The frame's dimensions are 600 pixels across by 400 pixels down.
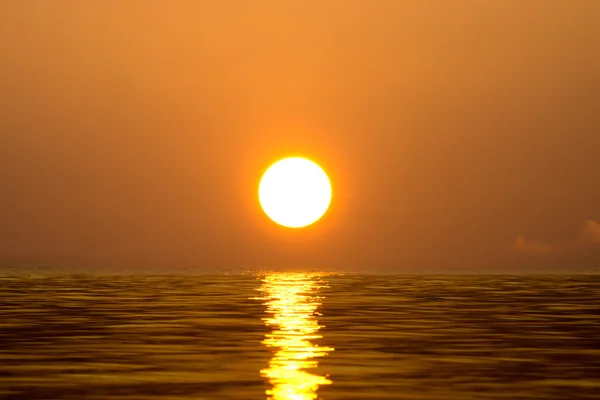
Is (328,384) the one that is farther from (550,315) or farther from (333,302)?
(333,302)

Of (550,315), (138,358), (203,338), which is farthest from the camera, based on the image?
→ (550,315)

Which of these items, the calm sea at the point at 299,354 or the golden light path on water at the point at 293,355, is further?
the calm sea at the point at 299,354

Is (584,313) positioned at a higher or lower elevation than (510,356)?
higher

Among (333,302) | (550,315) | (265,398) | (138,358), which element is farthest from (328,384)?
(333,302)

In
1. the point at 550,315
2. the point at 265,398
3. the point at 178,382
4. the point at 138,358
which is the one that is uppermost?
the point at 550,315

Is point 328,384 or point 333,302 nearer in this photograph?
point 328,384

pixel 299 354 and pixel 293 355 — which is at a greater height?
pixel 299 354

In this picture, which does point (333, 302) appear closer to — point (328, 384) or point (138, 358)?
point (138, 358)

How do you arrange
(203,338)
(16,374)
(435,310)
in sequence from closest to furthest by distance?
(16,374), (203,338), (435,310)

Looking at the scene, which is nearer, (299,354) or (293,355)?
(293,355)

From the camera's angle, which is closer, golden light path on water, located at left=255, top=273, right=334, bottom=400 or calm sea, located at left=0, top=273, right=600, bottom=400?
golden light path on water, located at left=255, top=273, right=334, bottom=400

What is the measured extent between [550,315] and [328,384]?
32.4 meters

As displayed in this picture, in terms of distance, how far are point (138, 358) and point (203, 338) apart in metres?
7.80

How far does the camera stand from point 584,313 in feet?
202
